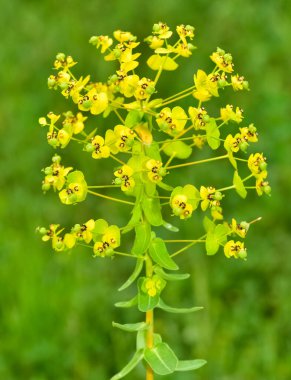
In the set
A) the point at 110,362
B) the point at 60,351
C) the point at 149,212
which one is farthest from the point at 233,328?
the point at 149,212

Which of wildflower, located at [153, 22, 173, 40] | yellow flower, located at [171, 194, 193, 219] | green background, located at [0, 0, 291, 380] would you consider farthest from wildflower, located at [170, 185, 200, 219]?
green background, located at [0, 0, 291, 380]

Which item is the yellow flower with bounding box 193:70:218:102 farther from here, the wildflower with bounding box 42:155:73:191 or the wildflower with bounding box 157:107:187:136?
the wildflower with bounding box 42:155:73:191

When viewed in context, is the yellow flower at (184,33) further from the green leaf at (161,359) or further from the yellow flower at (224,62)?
the green leaf at (161,359)

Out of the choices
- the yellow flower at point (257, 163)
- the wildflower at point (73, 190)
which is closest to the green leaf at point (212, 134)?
the yellow flower at point (257, 163)

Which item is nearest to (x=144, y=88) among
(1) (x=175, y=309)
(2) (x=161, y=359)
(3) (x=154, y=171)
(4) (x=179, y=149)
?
(3) (x=154, y=171)

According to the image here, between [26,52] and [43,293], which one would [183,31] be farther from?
[26,52]
